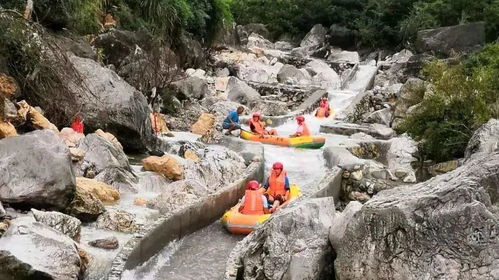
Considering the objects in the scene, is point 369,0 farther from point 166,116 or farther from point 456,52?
point 166,116

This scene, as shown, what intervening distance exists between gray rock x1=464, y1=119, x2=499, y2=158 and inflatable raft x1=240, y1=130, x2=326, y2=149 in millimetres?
4780

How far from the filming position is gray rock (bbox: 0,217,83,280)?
6.97 metres

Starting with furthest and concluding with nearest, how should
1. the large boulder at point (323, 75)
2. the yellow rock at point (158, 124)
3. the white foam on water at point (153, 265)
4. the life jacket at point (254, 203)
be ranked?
the large boulder at point (323, 75), the yellow rock at point (158, 124), the life jacket at point (254, 203), the white foam on water at point (153, 265)

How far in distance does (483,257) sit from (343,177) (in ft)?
25.5

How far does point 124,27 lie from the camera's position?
2214cm

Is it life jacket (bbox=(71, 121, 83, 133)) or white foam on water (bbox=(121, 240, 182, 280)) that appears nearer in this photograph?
white foam on water (bbox=(121, 240, 182, 280))

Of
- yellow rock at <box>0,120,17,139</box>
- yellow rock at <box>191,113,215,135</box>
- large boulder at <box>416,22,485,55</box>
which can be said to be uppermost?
large boulder at <box>416,22,485,55</box>

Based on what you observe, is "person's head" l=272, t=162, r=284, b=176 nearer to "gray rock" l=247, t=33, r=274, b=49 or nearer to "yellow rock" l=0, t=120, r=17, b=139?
"yellow rock" l=0, t=120, r=17, b=139

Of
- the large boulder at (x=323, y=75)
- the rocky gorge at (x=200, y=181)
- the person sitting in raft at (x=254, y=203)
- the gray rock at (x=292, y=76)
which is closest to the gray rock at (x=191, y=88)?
the rocky gorge at (x=200, y=181)

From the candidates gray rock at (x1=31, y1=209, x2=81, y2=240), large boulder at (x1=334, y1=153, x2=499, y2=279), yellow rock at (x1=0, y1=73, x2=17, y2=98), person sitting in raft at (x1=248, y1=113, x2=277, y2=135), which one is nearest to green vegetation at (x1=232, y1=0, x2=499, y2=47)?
person sitting in raft at (x1=248, y1=113, x2=277, y2=135)

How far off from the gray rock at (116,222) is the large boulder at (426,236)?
454 cm

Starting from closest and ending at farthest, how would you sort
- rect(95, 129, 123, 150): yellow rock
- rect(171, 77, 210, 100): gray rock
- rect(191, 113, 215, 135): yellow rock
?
rect(95, 129, 123, 150): yellow rock → rect(191, 113, 215, 135): yellow rock → rect(171, 77, 210, 100): gray rock

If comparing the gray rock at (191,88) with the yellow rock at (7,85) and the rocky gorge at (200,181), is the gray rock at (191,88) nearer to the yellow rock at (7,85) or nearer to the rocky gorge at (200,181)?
the rocky gorge at (200,181)

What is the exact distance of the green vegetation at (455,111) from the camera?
14.3 m
